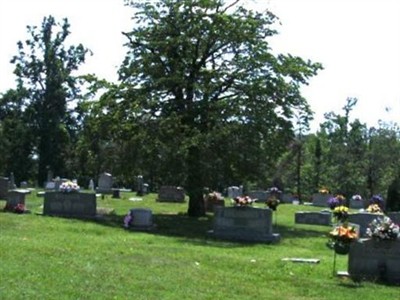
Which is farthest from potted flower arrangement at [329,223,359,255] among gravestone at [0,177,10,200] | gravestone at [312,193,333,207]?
gravestone at [312,193,333,207]

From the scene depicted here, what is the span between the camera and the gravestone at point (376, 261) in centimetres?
1305

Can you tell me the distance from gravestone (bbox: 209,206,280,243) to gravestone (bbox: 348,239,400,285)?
7297mm

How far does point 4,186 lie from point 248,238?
40.7 feet

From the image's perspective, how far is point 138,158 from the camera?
2591cm

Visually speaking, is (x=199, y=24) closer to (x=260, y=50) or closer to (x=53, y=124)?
(x=260, y=50)

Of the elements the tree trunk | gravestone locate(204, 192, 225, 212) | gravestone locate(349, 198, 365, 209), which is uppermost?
the tree trunk

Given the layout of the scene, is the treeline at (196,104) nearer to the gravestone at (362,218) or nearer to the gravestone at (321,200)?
the gravestone at (362,218)

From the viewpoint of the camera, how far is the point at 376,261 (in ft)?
43.0

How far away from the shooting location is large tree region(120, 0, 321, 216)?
25188mm

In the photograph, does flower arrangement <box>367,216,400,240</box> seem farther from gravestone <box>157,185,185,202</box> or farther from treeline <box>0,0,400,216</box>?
gravestone <box>157,185,185,202</box>

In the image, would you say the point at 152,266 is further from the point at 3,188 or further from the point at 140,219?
the point at 3,188

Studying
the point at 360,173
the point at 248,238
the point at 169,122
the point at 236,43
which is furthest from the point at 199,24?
the point at 360,173

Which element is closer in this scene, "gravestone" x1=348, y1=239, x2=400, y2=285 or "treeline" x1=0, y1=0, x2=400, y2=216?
"gravestone" x1=348, y1=239, x2=400, y2=285

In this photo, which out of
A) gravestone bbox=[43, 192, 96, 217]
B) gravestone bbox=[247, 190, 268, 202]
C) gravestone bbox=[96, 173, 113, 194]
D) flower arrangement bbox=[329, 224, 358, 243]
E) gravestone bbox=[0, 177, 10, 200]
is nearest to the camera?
flower arrangement bbox=[329, 224, 358, 243]
